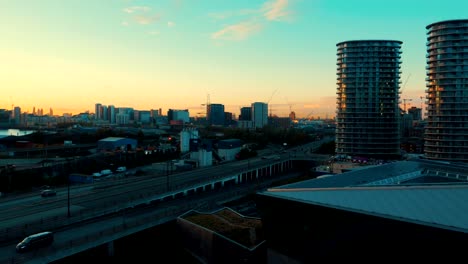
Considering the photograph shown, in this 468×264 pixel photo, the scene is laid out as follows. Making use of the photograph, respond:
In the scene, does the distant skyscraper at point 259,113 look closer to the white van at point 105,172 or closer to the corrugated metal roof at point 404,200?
the white van at point 105,172

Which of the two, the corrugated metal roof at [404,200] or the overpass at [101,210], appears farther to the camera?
the overpass at [101,210]

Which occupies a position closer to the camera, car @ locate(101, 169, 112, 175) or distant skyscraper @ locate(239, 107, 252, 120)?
car @ locate(101, 169, 112, 175)

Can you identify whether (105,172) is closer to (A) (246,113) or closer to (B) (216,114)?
(B) (216,114)

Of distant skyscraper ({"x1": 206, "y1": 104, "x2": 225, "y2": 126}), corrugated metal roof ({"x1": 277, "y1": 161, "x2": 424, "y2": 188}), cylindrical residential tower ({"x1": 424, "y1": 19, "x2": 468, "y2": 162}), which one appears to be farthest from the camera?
distant skyscraper ({"x1": 206, "y1": 104, "x2": 225, "y2": 126})

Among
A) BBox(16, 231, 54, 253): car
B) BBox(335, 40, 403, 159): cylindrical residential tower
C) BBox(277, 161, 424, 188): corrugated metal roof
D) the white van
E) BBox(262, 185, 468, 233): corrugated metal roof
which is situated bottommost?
the white van

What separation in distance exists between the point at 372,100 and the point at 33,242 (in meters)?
48.7

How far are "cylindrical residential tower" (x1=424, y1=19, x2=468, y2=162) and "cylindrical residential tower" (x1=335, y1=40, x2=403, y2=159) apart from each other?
25.1ft

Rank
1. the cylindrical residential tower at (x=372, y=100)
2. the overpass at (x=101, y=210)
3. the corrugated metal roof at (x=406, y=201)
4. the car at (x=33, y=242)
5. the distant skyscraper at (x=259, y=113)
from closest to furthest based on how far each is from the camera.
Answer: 1. the corrugated metal roof at (x=406, y=201)
2. the car at (x=33, y=242)
3. the overpass at (x=101, y=210)
4. the cylindrical residential tower at (x=372, y=100)
5. the distant skyscraper at (x=259, y=113)

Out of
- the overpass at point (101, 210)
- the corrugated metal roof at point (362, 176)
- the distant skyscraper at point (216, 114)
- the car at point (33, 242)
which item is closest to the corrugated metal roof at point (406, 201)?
the corrugated metal roof at point (362, 176)

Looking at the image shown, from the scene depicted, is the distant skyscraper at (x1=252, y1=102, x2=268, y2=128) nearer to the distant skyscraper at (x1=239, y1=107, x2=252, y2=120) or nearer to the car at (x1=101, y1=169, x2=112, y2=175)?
the distant skyscraper at (x1=239, y1=107, x2=252, y2=120)

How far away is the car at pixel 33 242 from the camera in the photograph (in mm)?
17159

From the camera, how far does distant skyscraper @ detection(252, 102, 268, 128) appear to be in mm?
176000

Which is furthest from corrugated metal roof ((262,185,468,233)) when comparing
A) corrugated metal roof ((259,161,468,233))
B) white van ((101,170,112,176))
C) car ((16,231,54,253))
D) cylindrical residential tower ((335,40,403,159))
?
cylindrical residential tower ((335,40,403,159))

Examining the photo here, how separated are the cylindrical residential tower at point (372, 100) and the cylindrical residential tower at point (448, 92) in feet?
25.1
